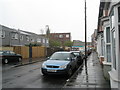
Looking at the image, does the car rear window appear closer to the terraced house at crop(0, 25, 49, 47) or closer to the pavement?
the pavement

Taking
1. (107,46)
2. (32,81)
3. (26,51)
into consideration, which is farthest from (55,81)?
(26,51)

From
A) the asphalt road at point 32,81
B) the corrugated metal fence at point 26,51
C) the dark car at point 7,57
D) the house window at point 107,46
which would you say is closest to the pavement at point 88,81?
the asphalt road at point 32,81

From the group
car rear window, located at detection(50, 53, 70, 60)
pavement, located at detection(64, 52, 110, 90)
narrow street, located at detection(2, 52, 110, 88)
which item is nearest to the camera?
pavement, located at detection(64, 52, 110, 90)

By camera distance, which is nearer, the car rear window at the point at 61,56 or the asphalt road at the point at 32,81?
the asphalt road at the point at 32,81

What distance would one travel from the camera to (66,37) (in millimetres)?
80625

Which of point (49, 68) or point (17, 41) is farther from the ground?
point (17, 41)

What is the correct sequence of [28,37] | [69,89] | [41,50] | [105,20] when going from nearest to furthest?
[69,89], [105,20], [41,50], [28,37]

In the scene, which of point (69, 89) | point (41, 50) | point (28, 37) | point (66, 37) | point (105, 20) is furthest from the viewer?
point (66, 37)

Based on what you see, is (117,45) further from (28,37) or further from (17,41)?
(28,37)

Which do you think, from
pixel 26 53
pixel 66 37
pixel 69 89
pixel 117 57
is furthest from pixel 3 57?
pixel 66 37

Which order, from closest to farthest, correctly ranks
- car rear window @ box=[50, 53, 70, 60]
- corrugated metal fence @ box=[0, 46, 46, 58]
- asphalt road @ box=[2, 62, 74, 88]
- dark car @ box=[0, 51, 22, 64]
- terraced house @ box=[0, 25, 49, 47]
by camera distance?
asphalt road @ box=[2, 62, 74, 88], car rear window @ box=[50, 53, 70, 60], dark car @ box=[0, 51, 22, 64], corrugated metal fence @ box=[0, 46, 46, 58], terraced house @ box=[0, 25, 49, 47]

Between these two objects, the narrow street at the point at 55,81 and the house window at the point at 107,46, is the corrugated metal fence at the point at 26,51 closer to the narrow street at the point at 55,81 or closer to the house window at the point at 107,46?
the narrow street at the point at 55,81

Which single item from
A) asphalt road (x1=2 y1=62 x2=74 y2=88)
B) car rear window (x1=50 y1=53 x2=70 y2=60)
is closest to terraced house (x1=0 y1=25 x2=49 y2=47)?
car rear window (x1=50 y1=53 x2=70 y2=60)

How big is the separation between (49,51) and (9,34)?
31.7ft
